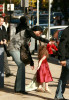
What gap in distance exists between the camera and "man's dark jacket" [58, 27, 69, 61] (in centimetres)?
890

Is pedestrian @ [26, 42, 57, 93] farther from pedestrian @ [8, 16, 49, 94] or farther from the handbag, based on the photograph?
the handbag

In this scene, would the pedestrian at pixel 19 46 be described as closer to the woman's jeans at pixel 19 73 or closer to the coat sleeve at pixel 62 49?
the woman's jeans at pixel 19 73

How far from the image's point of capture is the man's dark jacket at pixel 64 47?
29.2ft

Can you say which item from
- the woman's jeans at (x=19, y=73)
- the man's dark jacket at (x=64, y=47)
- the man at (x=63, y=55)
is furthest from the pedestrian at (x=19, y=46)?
the man's dark jacket at (x=64, y=47)

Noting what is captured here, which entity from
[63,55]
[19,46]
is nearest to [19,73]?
[19,46]

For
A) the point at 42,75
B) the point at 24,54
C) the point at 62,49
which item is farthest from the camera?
the point at 42,75

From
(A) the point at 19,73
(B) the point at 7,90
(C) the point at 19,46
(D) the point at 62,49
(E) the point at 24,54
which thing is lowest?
(B) the point at 7,90

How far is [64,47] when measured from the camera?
8.93 meters

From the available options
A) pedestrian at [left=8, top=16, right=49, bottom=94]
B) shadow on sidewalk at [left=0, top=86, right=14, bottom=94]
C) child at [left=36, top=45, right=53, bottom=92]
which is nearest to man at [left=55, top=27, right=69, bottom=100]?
pedestrian at [left=8, top=16, right=49, bottom=94]

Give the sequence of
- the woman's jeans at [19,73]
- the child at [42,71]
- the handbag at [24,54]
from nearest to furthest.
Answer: the handbag at [24,54], the woman's jeans at [19,73], the child at [42,71]

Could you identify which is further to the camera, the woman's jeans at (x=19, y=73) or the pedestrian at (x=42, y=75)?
the pedestrian at (x=42, y=75)

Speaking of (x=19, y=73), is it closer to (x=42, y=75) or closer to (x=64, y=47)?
(x=42, y=75)

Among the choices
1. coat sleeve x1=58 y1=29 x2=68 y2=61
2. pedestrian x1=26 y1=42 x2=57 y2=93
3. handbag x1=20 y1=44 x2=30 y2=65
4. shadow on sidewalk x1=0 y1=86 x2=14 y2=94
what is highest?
coat sleeve x1=58 y1=29 x2=68 y2=61

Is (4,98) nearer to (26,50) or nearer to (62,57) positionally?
(26,50)
